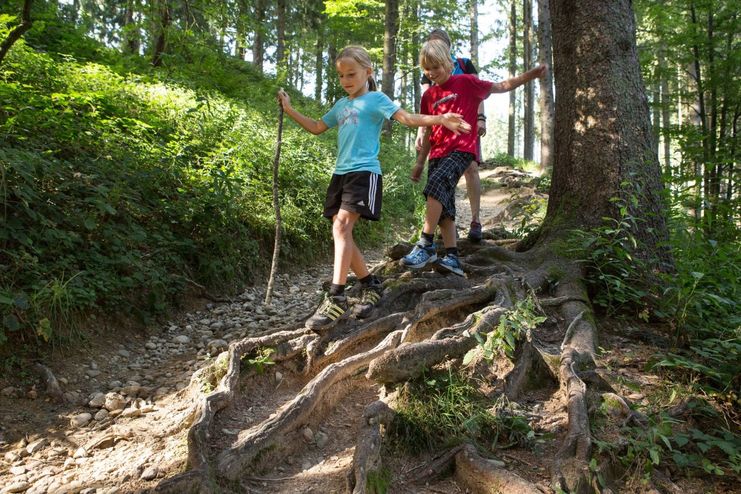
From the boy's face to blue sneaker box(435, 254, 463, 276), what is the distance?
1.69 meters

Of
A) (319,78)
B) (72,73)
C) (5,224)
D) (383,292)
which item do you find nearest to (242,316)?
(383,292)

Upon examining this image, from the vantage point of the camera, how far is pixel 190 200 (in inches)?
225

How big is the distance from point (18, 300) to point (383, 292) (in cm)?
281

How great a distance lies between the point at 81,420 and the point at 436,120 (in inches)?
128

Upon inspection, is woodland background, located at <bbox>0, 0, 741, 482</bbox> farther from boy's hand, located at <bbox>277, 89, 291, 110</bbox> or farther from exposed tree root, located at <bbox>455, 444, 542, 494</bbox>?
boy's hand, located at <bbox>277, 89, 291, 110</bbox>

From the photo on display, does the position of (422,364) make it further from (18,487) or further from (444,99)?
(444,99)

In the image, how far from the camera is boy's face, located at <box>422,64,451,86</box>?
4.46 metres

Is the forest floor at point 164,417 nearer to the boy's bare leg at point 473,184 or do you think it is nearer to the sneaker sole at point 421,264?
the sneaker sole at point 421,264

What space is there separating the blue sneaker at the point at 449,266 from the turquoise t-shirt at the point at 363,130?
48.8 inches

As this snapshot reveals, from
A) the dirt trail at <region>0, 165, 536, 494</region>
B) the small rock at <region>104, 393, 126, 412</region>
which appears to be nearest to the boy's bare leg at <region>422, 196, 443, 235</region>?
the dirt trail at <region>0, 165, 536, 494</region>

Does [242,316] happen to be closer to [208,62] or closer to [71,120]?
[71,120]

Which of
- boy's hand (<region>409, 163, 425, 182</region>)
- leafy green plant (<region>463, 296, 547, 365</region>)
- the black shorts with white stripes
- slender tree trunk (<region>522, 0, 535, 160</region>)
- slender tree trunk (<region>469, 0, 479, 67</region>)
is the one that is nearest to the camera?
leafy green plant (<region>463, 296, 547, 365</region>)

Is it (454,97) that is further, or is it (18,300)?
(454,97)

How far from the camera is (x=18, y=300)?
3.58 metres
